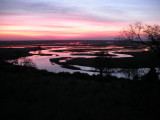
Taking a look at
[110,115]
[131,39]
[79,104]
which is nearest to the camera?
[110,115]

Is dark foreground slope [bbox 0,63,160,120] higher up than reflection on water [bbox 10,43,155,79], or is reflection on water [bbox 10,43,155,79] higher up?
dark foreground slope [bbox 0,63,160,120]

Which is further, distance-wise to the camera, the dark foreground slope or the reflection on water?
the reflection on water

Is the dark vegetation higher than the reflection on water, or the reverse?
the dark vegetation

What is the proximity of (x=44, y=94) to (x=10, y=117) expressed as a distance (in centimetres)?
315

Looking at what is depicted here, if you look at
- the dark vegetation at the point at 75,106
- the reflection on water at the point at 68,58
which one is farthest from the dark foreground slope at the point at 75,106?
the reflection on water at the point at 68,58

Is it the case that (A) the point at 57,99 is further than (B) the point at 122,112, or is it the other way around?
(A) the point at 57,99

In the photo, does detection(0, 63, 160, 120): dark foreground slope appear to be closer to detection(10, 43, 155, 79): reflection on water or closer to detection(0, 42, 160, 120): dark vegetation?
detection(0, 42, 160, 120): dark vegetation

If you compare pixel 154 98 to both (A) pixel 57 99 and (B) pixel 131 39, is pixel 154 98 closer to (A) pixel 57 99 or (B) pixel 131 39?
(A) pixel 57 99

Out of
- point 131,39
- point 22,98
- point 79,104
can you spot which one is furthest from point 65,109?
point 131,39

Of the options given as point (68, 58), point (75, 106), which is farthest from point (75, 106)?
point (68, 58)

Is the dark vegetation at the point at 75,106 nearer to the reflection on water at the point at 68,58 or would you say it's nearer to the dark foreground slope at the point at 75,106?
the dark foreground slope at the point at 75,106

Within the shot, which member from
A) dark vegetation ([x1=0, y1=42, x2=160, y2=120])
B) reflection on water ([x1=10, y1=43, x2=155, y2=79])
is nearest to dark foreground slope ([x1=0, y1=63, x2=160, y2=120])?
dark vegetation ([x1=0, y1=42, x2=160, y2=120])

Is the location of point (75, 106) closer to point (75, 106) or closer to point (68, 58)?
point (75, 106)

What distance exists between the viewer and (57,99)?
7625 millimetres
